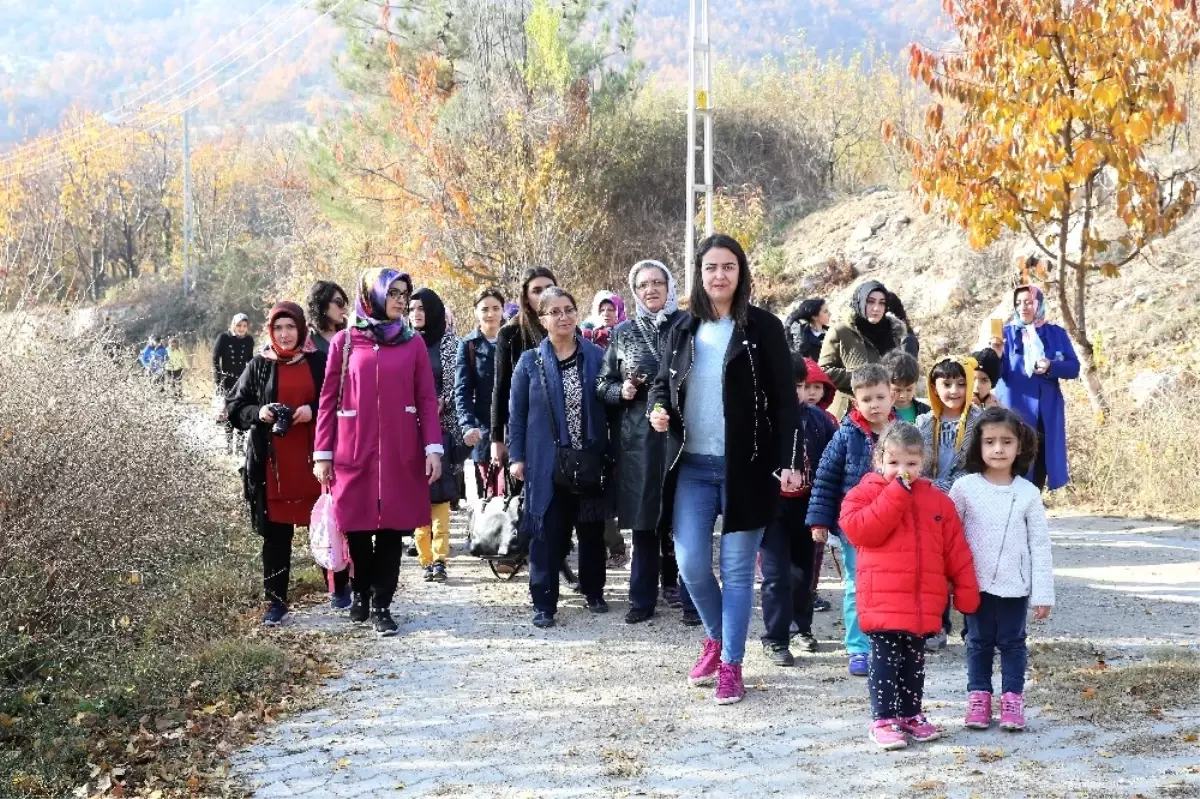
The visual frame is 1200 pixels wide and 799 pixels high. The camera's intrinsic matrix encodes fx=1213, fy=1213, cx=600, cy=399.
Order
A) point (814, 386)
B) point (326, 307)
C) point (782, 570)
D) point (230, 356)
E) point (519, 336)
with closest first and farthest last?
point (782, 570), point (814, 386), point (326, 307), point (519, 336), point (230, 356)

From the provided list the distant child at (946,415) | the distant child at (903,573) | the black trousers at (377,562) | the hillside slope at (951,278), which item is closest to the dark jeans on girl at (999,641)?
the distant child at (903,573)

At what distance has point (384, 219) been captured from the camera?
27.3 m

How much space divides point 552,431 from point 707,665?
1.85 metres

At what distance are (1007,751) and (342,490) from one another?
3.71m

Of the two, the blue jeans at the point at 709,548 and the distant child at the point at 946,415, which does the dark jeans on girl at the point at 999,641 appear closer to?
Result: the blue jeans at the point at 709,548

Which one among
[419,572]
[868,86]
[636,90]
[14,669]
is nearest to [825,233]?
[636,90]

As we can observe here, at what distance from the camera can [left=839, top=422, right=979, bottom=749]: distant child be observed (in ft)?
15.4

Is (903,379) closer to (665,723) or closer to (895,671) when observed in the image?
(895,671)

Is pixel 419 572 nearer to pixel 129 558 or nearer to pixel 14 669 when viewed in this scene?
pixel 129 558

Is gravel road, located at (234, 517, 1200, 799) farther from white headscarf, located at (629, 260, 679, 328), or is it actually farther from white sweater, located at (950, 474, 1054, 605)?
white headscarf, located at (629, 260, 679, 328)

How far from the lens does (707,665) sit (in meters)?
5.69

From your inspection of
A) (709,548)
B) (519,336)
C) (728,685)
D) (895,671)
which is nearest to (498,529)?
(519,336)

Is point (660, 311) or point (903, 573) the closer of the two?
point (903, 573)

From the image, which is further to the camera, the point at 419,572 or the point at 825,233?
the point at 825,233
